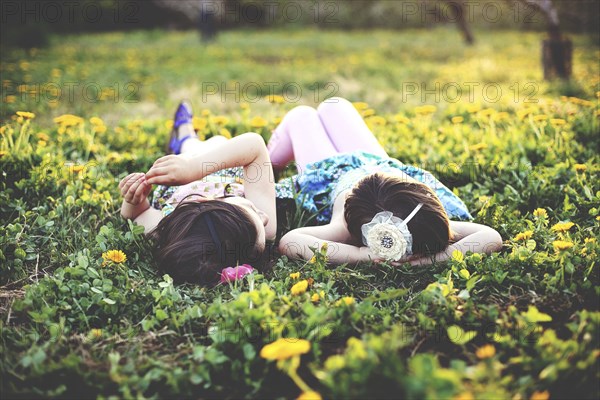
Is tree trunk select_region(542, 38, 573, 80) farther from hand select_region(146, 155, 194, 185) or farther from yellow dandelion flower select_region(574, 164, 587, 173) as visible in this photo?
hand select_region(146, 155, 194, 185)

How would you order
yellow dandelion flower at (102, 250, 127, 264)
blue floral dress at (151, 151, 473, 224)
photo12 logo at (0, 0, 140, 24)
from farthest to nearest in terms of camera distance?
photo12 logo at (0, 0, 140, 24) → blue floral dress at (151, 151, 473, 224) → yellow dandelion flower at (102, 250, 127, 264)

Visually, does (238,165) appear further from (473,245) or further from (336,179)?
(473,245)

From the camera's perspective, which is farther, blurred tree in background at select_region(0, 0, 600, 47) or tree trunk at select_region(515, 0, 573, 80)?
blurred tree in background at select_region(0, 0, 600, 47)

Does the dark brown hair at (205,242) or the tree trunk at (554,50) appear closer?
the dark brown hair at (205,242)

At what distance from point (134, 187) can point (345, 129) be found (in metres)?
1.21

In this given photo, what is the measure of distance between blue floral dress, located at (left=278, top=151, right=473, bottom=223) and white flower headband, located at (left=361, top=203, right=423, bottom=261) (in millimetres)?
507

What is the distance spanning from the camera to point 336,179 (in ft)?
8.71

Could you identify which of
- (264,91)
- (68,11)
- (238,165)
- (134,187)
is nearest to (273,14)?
(68,11)

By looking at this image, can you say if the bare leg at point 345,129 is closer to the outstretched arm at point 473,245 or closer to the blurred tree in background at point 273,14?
the outstretched arm at point 473,245

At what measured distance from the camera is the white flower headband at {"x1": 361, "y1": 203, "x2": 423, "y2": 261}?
77.1 inches

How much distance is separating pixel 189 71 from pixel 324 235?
5.15 m

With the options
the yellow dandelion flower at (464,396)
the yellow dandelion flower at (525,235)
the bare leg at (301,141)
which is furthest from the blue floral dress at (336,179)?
the yellow dandelion flower at (464,396)

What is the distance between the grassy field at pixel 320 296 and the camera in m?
1.37

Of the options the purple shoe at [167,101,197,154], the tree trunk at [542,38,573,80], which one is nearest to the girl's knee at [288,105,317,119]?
the purple shoe at [167,101,197,154]
